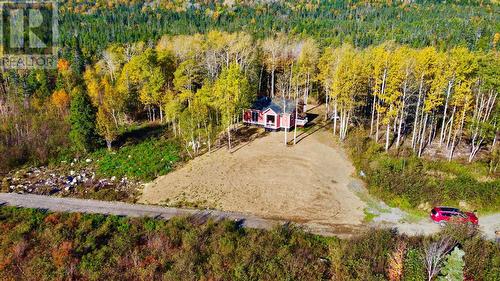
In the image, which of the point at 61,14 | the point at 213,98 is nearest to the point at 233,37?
the point at 213,98

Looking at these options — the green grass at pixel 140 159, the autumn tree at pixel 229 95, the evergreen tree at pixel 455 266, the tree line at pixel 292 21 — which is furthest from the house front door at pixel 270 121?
the evergreen tree at pixel 455 266

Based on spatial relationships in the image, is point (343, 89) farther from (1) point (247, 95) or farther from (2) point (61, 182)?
(2) point (61, 182)

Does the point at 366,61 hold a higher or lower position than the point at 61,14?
lower

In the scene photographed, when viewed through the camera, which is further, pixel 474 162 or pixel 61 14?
pixel 61 14

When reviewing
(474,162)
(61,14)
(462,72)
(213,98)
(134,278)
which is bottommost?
(134,278)

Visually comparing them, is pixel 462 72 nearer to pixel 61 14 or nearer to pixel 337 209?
pixel 337 209

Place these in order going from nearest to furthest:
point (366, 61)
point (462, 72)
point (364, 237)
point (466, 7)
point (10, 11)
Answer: point (364, 237), point (462, 72), point (366, 61), point (10, 11), point (466, 7)
